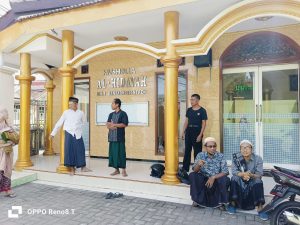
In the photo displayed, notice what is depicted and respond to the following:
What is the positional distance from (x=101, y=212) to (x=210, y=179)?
6.01ft

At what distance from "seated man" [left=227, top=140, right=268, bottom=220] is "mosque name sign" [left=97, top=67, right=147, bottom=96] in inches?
151

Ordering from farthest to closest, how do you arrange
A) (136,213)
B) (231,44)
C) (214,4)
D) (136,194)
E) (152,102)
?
(152,102)
(231,44)
(136,194)
(214,4)
(136,213)

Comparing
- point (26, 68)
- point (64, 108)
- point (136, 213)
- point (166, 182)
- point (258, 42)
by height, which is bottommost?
point (136, 213)

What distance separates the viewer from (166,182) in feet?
16.4

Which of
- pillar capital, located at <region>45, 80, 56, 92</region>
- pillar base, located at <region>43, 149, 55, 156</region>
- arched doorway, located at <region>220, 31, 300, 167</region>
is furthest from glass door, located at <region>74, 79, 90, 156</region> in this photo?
arched doorway, located at <region>220, 31, 300, 167</region>

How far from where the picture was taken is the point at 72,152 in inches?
232

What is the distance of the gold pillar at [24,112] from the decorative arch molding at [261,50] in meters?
4.89

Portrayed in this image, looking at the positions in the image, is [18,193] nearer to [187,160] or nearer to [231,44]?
[187,160]

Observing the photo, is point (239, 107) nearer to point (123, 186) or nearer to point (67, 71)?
point (123, 186)

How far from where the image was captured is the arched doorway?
5.92 meters

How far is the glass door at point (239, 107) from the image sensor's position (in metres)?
6.28

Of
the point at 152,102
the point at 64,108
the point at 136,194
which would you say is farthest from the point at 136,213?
the point at 152,102

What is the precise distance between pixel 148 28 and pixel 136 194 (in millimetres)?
3609

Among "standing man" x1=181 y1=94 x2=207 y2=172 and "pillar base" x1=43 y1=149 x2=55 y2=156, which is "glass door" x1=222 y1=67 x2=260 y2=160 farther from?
"pillar base" x1=43 y1=149 x2=55 y2=156
